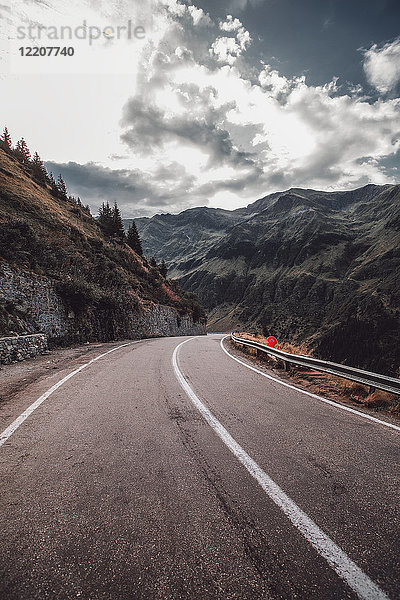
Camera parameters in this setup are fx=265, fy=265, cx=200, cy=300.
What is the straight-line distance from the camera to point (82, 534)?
2.13 m

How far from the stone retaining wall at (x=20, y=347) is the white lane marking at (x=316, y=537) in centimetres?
952

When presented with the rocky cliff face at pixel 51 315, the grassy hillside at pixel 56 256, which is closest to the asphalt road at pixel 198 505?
the rocky cliff face at pixel 51 315

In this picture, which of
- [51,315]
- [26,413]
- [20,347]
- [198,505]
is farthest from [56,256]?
[198,505]

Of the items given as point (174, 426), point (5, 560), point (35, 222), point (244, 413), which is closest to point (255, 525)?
point (5, 560)

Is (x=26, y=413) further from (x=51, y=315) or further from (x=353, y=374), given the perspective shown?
(x=51, y=315)

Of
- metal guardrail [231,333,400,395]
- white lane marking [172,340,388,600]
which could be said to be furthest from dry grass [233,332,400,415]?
white lane marking [172,340,388,600]

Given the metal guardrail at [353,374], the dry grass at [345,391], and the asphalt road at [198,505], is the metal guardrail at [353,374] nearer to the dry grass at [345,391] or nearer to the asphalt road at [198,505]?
the dry grass at [345,391]

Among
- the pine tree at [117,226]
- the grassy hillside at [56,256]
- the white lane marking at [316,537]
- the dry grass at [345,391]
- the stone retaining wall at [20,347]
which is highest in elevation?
the pine tree at [117,226]

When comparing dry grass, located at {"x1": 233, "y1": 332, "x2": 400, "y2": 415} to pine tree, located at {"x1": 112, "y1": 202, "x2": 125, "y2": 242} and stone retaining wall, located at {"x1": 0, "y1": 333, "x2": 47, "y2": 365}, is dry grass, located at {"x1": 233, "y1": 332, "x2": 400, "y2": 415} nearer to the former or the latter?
stone retaining wall, located at {"x1": 0, "y1": 333, "x2": 47, "y2": 365}

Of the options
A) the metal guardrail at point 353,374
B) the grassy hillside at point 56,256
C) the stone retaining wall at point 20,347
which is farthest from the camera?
the grassy hillside at point 56,256

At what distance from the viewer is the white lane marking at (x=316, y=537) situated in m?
1.68

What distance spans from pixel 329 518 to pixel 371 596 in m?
0.71

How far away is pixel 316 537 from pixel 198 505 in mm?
1014

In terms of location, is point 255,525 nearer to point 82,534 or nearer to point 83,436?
point 82,534
